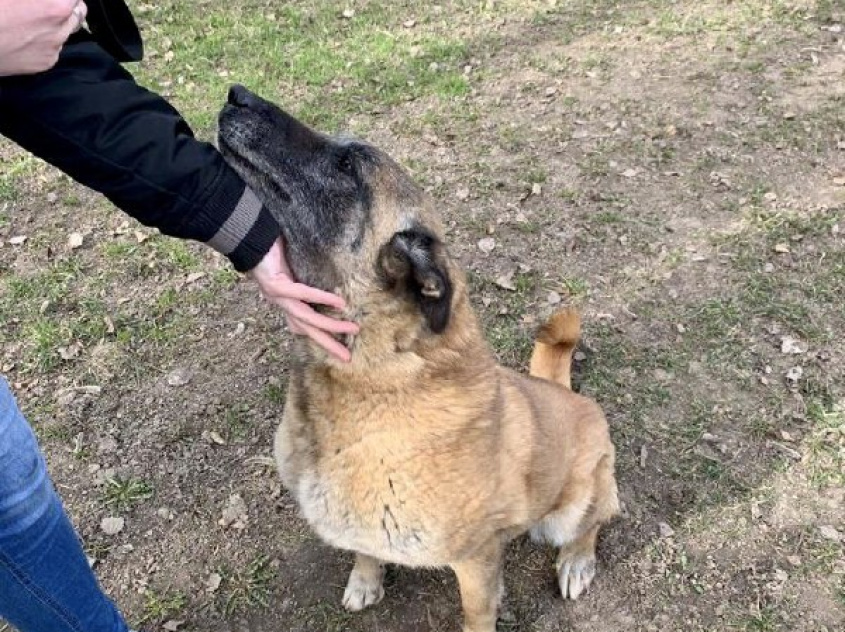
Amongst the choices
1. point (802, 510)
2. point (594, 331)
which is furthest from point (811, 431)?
point (594, 331)

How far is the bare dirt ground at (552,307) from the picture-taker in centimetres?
351

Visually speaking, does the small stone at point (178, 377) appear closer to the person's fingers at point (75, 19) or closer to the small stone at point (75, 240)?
the small stone at point (75, 240)

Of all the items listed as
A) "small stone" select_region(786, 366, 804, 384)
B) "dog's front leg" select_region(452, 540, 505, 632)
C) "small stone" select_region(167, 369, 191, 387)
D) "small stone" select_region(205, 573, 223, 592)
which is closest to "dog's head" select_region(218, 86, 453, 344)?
"dog's front leg" select_region(452, 540, 505, 632)

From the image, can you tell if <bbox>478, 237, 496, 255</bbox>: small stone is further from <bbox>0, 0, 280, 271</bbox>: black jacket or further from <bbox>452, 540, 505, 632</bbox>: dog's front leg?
<bbox>0, 0, 280, 271</bbox>: black jacket

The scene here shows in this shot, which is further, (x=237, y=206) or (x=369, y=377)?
(x=369, y=377)

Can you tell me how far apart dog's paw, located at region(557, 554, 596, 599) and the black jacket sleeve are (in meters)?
2.08

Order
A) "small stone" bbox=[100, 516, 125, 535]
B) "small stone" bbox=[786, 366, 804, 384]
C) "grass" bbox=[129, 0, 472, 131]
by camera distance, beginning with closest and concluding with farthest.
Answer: "small stone" bbox=[100, 516, 125, 535] < "small stone" bbox=[786, 366, 804, 384] < "grass" bbox=[129, 0, 472, 131]

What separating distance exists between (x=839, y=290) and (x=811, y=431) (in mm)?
1179

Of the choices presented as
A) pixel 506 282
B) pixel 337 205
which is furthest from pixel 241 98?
pixel 506 282

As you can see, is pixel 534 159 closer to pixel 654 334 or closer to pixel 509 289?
pixel 509 289

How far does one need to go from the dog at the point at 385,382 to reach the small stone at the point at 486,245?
2.30m

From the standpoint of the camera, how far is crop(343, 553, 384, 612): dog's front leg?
3.32 metres

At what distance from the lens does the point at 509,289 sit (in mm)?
4867

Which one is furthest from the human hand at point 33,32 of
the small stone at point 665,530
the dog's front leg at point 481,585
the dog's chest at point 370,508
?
the small stone at point 665,530
